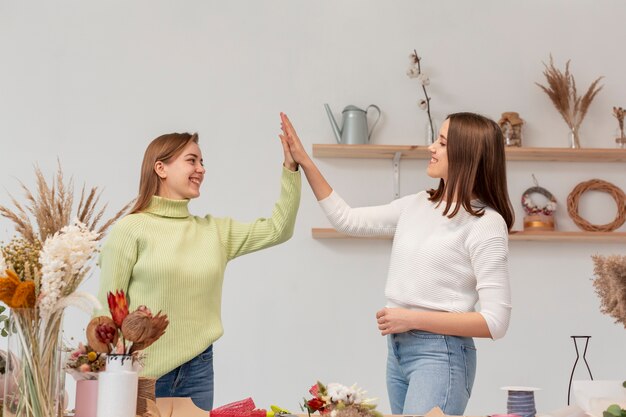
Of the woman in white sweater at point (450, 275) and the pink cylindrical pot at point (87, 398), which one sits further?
the woman in white sweater at point (450, 275)

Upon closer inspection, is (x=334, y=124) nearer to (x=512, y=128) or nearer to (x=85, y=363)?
(x=512, y=128)

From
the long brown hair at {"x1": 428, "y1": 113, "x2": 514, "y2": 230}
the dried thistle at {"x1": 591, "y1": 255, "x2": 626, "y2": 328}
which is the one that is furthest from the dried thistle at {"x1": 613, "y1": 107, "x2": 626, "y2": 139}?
the dried thistle at {"x1": 591, "y1": 255, "x2": 626, "y2": 328}

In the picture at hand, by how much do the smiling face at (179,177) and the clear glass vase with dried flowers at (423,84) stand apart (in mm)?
1552

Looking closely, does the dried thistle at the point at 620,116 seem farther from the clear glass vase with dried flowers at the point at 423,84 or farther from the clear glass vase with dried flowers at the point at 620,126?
the clear glass vase with dried flowers at the point at 423,84

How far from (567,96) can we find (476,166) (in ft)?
5.71

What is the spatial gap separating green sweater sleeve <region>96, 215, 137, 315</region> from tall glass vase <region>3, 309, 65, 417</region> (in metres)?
0.67

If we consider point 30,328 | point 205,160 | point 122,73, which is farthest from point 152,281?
point 122,73

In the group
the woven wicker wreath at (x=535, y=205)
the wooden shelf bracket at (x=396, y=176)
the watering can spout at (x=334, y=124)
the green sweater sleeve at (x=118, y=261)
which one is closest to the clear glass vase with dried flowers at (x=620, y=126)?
the woven wicker wreath at (x=535, y=205)

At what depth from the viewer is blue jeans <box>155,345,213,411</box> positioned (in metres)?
2.04

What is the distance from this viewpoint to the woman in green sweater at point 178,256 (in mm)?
2045

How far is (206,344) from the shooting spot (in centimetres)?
207

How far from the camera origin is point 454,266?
77.2 inches

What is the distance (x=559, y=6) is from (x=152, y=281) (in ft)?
8.60

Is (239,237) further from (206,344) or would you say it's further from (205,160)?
(205,160)
